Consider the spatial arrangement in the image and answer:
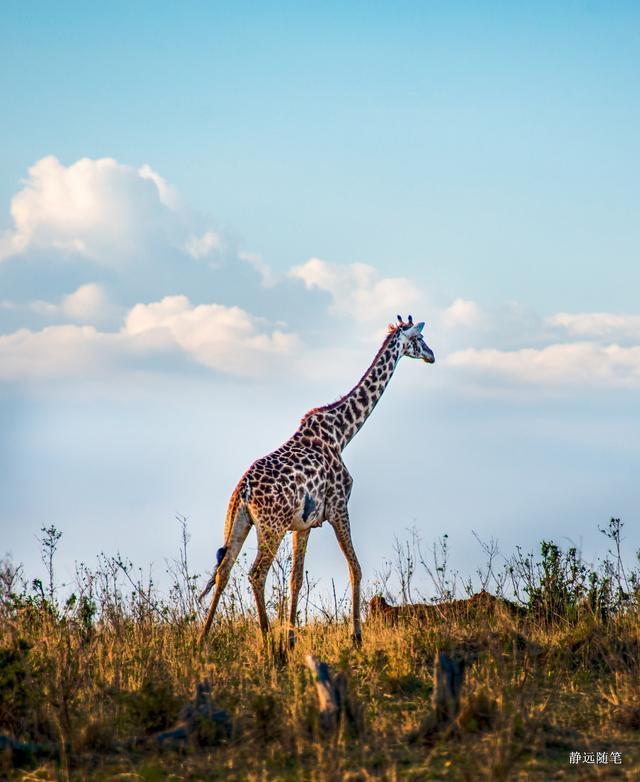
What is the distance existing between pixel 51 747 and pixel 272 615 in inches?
235

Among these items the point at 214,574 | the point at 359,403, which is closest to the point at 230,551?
the point at 214,574

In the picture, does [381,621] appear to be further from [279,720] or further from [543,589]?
[279,720]

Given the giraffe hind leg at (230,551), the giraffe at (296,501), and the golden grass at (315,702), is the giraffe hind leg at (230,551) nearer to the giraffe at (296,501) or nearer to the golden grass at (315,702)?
the giraffe at (296,501)

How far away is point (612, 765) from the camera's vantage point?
701cm

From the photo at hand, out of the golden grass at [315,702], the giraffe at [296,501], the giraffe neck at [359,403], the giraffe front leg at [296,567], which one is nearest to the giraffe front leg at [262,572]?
the giraffe at [296,501]

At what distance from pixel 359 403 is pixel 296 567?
121 inches

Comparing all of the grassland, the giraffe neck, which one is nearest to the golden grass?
the grassland

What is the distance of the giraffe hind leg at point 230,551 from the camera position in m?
12.5

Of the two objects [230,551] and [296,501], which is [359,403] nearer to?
[296,501]

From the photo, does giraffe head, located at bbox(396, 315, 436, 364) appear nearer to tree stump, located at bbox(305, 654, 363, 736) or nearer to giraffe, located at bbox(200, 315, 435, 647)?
giraffe, located at bbox(200, 315, 435, 647)

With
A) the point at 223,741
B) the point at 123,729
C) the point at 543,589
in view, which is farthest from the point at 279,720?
the point at 543,589

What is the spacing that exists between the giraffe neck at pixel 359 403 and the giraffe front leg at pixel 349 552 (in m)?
1.33

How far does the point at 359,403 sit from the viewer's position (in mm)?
14992

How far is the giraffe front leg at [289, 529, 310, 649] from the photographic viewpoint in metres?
12.8
